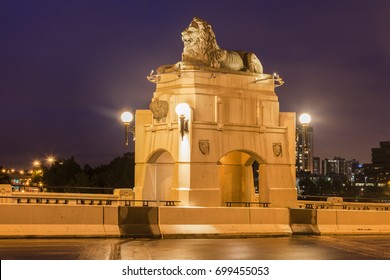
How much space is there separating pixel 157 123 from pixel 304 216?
23.4 ft

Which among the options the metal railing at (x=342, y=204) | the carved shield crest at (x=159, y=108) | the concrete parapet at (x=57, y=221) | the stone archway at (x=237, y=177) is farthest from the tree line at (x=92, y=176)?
the concrete parapet at (x=57, y=221)

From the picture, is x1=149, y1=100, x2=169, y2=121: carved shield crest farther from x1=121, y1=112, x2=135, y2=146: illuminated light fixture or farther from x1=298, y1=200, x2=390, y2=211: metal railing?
x1=298, y1=200, x2=390, y2=211: metal railing

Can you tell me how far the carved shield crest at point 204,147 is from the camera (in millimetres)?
27609

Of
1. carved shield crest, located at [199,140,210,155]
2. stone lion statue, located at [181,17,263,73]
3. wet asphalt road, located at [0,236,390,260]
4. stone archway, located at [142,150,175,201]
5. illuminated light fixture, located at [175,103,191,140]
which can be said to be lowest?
wet asphalt road, located at [0,236,390,260]

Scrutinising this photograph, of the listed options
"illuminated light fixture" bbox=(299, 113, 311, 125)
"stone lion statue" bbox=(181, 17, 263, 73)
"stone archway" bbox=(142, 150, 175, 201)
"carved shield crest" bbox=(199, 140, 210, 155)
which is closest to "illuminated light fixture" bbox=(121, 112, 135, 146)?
"stone archway" bbox=(142, 150, 175, 201)

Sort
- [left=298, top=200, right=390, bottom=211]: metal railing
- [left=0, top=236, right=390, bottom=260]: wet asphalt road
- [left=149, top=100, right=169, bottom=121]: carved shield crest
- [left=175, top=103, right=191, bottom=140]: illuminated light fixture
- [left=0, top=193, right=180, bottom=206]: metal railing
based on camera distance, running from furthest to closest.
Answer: [left=298, top=200, right=390, bottom=211]: metal railing
[left=149, top=100, right=169, bottom=121]: carved shield crest
[left=175, top=103, right=191, bottom=140]: illuminated light fixture
[left=0, top=193, right=180, bottom=206]: metal railing
[left=0, top=236, right=390, bottom=260]: wet asphalt road

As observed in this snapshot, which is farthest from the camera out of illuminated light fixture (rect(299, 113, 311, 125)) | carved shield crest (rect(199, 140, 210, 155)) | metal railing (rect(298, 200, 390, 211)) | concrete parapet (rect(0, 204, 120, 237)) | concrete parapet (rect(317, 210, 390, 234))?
metal railing (rect(298, 200, 390, 211))

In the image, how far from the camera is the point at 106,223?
22.5 m

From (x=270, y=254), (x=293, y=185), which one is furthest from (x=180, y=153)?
(x=270, y=254)

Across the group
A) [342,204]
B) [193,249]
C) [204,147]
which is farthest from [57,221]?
[342,204]

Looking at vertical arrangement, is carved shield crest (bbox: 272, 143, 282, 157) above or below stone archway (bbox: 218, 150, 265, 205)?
above

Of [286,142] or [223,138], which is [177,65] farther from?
[286,142]

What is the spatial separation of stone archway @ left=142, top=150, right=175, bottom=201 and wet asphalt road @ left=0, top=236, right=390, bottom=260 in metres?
8.13

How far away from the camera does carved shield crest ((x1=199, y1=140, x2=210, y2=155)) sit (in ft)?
90.6
